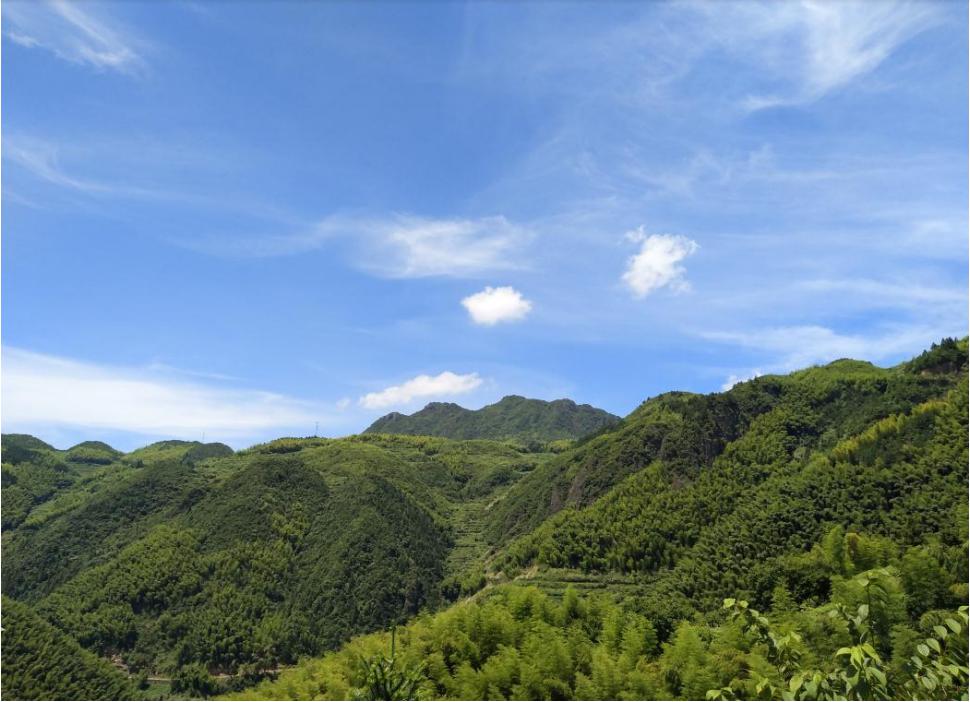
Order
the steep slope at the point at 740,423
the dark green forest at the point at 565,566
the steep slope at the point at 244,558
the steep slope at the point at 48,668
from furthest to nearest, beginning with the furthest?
the steep slope at the point at 740,423 → the steep slope at the point at 244,558 → the steep slope at the point at 48,668 → the dark green forest at the point at 565,566

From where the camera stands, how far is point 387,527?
344 ft

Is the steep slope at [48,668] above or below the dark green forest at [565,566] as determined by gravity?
below

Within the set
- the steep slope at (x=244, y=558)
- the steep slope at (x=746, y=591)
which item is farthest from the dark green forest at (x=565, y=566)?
the steep slope at (x=244, y=558)

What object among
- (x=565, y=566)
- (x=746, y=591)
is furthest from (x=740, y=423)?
(x=746, y=591)

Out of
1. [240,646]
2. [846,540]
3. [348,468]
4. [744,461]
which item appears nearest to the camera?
[846,540]

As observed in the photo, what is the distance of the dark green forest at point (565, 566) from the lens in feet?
88.4

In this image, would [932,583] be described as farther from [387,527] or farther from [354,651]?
[387,527]

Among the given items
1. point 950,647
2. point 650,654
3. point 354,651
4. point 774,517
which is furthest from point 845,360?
point 950,647

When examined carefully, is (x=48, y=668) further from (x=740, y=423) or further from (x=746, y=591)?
(x=740, y=423)

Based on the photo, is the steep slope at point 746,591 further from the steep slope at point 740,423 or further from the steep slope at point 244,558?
the steep slope at point 244,558

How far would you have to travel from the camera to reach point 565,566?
69188 millimetres

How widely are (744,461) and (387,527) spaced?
59.3m

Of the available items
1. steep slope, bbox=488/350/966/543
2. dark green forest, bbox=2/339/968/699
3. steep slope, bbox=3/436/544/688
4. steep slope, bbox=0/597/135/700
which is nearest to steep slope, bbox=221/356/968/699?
dark green forest, bbox=2/339/968/699

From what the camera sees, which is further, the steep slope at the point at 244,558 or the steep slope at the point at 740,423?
the steep slope at the point at 740,423
